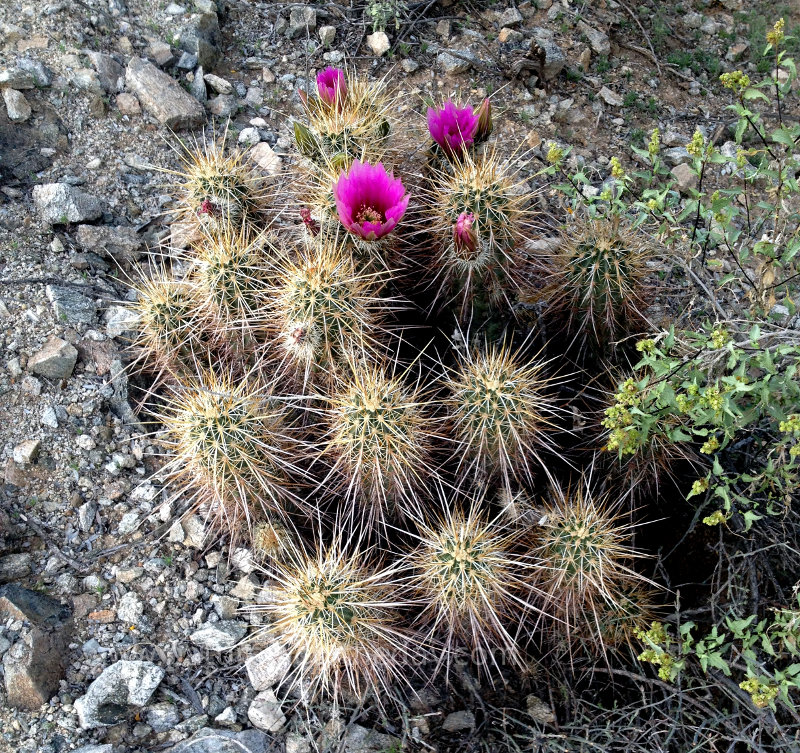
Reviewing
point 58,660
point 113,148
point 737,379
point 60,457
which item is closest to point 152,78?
point 113,148

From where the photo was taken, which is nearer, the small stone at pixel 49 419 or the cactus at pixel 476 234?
the cactus at pixel 476 234

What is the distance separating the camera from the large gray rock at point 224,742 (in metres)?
2.31

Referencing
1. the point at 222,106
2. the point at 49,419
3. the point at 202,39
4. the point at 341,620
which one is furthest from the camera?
the point at 202,39

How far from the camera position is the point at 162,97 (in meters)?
3.94

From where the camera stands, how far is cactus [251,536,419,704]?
213 centimetres

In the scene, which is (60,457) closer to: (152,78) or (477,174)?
(477,174)

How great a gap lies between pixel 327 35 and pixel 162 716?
368 centimetres

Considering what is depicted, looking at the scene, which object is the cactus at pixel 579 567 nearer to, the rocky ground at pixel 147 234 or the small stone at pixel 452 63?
the rocky ground at pixel 147 234

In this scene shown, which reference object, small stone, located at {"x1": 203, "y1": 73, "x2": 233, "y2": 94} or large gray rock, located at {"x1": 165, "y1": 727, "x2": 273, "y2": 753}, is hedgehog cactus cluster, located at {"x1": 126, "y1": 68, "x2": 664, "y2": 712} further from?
small stone, located at {"x1": 203, "y1": 73, "x2": 233, "y2": 94}

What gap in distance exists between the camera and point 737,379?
2127 millimetres

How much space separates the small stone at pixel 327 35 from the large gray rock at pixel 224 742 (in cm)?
369

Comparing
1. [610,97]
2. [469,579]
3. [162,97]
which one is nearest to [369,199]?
[469,579]

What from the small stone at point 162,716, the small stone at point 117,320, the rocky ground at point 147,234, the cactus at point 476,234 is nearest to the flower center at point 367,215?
the cactus at point 476,234

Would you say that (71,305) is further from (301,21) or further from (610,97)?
(610,97)
